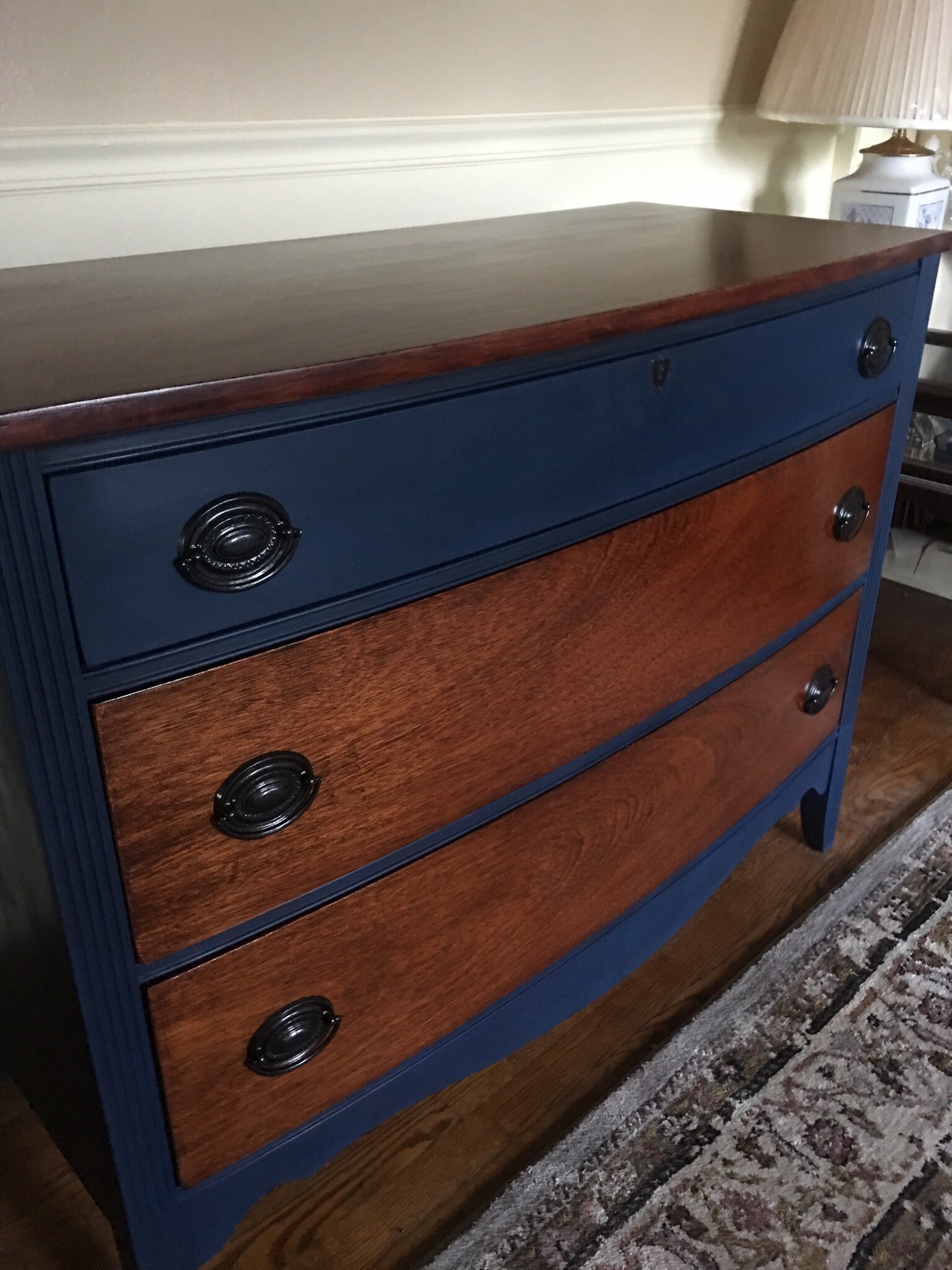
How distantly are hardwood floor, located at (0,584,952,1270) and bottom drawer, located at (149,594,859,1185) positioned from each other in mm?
255

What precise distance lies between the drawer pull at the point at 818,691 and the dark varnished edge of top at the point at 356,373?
54cm

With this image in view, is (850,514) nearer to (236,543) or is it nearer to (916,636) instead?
(236,543)

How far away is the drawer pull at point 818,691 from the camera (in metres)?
1.30

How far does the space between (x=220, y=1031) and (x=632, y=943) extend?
1.75ft

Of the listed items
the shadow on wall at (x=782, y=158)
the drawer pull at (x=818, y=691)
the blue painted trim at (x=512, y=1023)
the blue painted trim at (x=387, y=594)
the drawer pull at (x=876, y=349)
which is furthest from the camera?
the shadow on wall at (x=782, y=158)

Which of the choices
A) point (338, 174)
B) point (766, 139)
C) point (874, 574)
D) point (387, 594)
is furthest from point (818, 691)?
point (766, 139)

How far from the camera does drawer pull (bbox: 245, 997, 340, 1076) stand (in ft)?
2.66

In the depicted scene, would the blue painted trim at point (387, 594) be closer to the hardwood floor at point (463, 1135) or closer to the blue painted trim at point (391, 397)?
the blue painted trim at point (391, 397)

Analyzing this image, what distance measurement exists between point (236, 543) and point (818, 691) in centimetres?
89

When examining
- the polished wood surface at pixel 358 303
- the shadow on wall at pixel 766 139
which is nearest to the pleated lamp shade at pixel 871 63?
the shadow on wall at pixel 766 139

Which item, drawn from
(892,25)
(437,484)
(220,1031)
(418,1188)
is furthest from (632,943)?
(892,25)

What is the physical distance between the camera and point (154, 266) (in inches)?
38.7

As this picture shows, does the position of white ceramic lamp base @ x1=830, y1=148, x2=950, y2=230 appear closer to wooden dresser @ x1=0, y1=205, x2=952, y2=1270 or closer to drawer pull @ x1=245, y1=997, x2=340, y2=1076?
wooden dresser @ x1=0, y1=205, x2=952, y2=1270

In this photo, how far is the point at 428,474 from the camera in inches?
29.1
